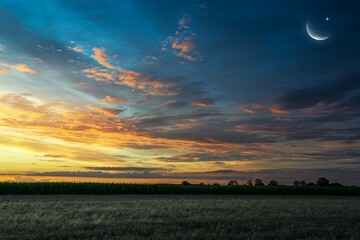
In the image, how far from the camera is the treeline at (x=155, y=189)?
2202 inches

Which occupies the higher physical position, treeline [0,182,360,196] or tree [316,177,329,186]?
tree [316,177,329,186]

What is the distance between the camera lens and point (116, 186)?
2357 inches

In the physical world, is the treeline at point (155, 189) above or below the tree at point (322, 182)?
below

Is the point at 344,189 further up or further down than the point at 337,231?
further up

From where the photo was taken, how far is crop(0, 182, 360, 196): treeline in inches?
2202

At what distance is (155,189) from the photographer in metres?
61.5

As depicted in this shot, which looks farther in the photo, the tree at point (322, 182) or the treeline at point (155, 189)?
the tree at point (322, 182)

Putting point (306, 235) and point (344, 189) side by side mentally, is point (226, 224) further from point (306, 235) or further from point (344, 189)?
point (344, 189)

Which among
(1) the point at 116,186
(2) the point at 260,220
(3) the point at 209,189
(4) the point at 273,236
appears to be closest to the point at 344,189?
(3) the point at 209,189

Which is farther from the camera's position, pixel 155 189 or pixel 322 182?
pixel 322 182

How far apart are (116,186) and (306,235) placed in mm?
45173

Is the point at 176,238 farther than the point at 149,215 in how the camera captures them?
No

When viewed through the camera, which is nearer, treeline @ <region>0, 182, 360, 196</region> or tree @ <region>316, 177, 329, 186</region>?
treeline @ <region>0, 182, 360, 196</region>

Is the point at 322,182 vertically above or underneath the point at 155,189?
above
